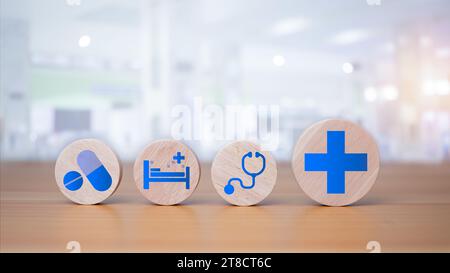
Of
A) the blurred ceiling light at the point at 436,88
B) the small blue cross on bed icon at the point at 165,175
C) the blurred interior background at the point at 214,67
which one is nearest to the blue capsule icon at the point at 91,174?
the small blue cross on bed icon at the point at 165,175

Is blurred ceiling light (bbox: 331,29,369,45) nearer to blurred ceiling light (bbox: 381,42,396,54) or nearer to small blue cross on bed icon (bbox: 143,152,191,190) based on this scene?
blurred ceiling light (bbox: 381,42,396,54)

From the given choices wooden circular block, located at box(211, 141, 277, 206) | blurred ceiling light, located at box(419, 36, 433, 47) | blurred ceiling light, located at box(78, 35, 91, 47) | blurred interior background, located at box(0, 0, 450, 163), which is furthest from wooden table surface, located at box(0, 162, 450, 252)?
blurred ceiling light, located at box(419, 36, 433, 47)

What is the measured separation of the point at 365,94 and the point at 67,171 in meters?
2.73

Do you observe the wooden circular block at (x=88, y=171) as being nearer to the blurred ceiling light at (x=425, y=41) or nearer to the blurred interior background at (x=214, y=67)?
the blurred interior background at (x=214, y=67)

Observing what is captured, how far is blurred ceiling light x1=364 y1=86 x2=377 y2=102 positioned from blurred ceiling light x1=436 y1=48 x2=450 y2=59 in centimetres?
50

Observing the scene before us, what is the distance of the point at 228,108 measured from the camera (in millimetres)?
3328

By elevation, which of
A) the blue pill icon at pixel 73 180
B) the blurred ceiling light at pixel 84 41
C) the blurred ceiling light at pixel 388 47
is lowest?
the blue pill icon at pixel 73 180

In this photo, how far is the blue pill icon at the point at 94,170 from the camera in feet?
3.84

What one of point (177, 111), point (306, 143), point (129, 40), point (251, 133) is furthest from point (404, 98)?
point (306, 143)

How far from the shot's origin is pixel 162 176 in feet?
3.76

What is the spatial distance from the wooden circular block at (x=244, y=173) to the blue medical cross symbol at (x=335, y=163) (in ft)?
0.33

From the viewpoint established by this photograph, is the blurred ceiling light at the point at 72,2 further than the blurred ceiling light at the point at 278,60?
No

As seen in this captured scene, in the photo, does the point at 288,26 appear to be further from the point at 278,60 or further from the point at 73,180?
the point at 73,180

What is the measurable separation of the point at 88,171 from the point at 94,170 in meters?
0.02
